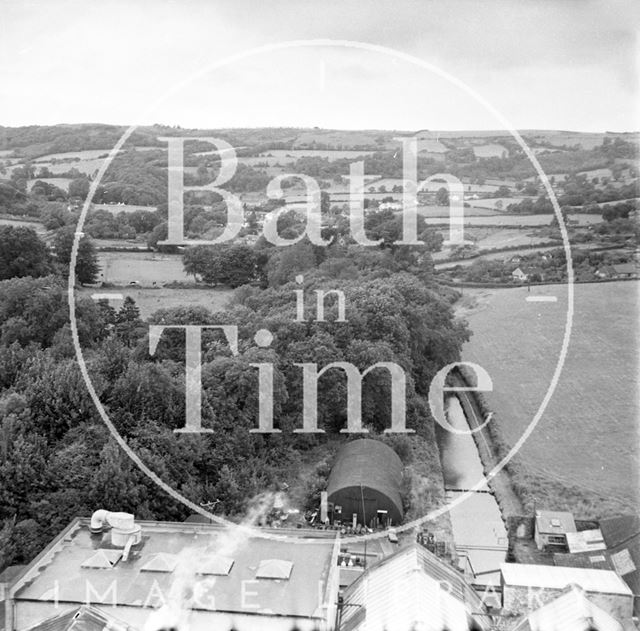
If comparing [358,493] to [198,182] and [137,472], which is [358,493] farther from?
[198,182]

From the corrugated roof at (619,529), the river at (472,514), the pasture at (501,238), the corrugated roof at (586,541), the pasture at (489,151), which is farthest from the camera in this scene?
the pasture at (489,151)

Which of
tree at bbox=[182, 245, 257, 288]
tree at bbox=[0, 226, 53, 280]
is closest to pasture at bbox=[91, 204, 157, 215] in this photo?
tree at bbox=[182, 245, 257, 288]

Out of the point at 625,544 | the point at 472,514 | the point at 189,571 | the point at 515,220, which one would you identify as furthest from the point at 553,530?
the point at 515,220

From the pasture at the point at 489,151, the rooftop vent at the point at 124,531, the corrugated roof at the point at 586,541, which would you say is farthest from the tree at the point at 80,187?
the pasture at the point at 489,151

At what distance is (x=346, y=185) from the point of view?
2948 inches

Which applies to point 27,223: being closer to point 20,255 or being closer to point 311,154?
point 20,255

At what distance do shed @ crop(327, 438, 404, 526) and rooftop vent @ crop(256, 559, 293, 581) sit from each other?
5.57 metres

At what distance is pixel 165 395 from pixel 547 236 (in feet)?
156

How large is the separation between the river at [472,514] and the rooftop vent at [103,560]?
7.15 meters

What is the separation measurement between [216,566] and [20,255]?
76.5 ft

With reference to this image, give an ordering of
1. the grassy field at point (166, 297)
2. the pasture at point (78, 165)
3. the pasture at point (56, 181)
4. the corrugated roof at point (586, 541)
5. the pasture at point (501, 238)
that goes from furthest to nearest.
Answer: the pasture at point (78, 165) → the pasture at point (501, 238) → the pasture at point (56, 181) → the grassy field at point (166, 297) → the corrugated roof at point (586, 541)

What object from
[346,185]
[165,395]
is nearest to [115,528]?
[165,395]

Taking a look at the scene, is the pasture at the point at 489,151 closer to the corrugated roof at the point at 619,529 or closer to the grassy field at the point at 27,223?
the grassy field at the point at 27,223

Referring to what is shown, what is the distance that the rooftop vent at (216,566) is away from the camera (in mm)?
11422
